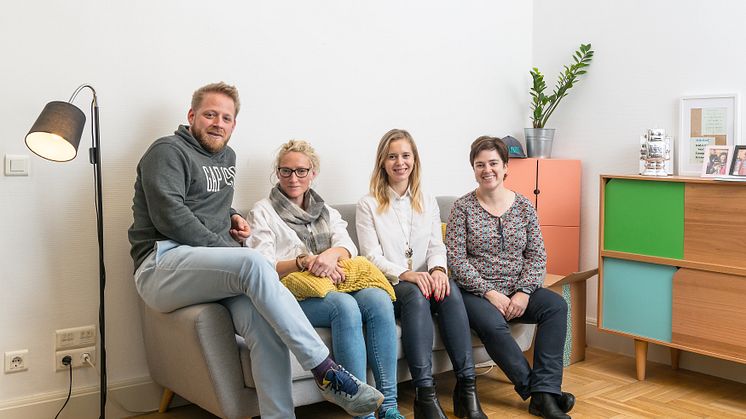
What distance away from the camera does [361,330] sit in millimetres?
2736

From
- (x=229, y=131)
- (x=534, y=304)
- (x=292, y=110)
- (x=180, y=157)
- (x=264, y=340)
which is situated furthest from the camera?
(x=292, y=110)

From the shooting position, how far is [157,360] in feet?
9.59

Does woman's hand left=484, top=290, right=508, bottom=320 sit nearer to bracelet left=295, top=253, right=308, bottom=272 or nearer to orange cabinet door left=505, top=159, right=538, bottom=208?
bracelet left=295, top=253, right=308, bottom=272

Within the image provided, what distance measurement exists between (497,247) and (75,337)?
1733 millimetres

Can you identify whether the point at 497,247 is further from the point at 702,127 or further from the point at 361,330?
the point at 702,127

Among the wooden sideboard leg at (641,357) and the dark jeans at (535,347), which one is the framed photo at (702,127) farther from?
the dark jeans at (535,347)

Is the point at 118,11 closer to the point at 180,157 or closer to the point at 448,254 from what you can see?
the point at 180,157

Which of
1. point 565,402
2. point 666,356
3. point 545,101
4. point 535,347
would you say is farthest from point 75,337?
point 666,356

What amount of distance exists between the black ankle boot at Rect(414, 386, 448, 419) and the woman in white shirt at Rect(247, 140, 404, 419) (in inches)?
4.5

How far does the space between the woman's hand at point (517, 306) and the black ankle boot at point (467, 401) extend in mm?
337

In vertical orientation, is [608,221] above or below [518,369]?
above

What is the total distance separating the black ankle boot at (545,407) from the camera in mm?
2945

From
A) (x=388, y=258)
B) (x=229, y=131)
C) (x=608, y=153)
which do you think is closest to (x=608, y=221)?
(x=608, y=153)

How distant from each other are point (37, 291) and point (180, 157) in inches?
29.7
